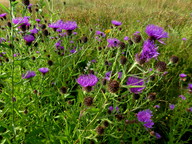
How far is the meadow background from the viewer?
127cm

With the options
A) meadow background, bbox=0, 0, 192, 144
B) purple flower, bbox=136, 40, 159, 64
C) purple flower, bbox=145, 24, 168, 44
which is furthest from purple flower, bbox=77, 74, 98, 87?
purple flower, bbox=145, 24, 168, 44

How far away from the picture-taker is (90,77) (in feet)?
4.10

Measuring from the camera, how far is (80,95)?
4.23ft

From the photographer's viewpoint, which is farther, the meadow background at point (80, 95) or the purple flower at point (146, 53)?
the meadow background at point (80, 95)

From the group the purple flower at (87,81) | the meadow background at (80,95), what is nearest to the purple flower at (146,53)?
the meadow background at (80,95)

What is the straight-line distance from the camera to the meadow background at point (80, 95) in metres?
1.27

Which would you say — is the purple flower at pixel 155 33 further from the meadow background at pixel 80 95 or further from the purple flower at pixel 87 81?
the purple flower at pixel 87 81

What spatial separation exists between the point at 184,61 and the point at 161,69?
2220mm

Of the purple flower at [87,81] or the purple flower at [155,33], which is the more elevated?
the purple flower at [155,33]

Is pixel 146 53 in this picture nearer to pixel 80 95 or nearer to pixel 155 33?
pixel 155 33

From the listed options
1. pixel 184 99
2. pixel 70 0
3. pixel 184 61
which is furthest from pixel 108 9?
pixel 70 0

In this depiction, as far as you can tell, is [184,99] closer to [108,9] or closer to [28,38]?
[28,38]

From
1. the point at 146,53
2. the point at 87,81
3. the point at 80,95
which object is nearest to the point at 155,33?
the point at 146,53

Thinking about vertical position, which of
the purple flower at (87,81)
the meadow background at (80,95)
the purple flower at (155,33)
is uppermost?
the purple flower at (155,33)
